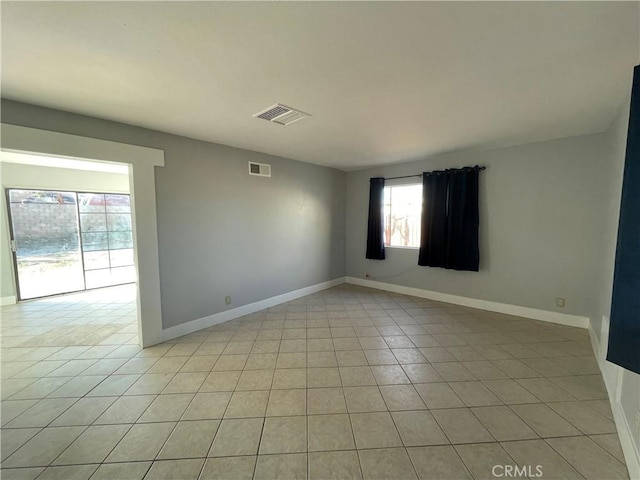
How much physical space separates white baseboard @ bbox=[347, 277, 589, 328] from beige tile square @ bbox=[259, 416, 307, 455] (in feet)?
10.9

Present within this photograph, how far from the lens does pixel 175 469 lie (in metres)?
1.40

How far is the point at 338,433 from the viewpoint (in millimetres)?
1634

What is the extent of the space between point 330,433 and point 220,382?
1091 millimetres

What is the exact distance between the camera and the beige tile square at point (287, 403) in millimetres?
1815

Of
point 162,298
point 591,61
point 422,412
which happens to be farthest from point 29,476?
point 591,61

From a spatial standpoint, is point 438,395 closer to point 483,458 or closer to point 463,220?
point 483,458

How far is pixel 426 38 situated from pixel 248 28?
956mm

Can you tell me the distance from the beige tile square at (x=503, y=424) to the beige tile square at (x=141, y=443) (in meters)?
2.17

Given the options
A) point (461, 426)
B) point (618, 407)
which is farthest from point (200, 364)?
point (618, 407)

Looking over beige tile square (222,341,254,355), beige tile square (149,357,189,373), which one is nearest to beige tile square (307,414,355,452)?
beige tile square (222,341,254,355)

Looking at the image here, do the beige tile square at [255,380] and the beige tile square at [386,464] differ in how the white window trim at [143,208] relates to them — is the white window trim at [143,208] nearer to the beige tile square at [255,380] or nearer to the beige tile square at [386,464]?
the beige tile square at [255,380]

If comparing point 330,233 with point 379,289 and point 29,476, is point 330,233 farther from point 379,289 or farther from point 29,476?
point 29,476

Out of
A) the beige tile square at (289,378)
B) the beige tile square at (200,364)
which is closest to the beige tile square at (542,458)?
the beige tile square at (289,378)

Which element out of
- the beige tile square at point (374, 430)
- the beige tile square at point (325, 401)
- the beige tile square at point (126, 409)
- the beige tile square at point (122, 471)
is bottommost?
the beige tile square at point (126, 409)
